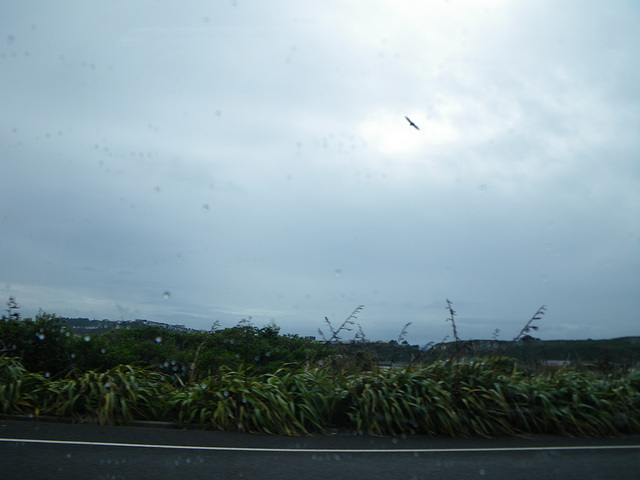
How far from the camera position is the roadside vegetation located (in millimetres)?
7938

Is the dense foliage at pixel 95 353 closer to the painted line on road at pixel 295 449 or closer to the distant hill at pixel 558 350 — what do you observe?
the painted line on road at pixel 295 449

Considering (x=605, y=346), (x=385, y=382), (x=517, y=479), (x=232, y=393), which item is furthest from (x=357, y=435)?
(x=605, y=346)

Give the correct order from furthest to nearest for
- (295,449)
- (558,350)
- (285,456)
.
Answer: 1. (558,350)
2. (295,449)
3. (285,456)

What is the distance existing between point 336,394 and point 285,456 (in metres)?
2.15

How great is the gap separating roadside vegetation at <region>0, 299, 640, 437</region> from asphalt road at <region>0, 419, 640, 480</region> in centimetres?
33

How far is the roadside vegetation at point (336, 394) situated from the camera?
7.94 m

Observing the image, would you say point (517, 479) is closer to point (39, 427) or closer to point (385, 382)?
point (385, 382)

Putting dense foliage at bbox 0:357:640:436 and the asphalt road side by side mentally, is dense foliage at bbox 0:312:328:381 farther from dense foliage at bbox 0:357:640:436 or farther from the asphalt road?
the asphalt road

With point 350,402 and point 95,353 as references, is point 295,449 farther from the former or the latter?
point 95,353

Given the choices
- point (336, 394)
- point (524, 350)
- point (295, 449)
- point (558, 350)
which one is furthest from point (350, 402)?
point (558, 350)

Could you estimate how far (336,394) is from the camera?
845 cm

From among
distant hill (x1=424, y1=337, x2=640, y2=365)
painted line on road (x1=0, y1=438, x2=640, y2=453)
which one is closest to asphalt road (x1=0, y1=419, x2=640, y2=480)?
painted line on road (x1=0, y1=438, x2=640, y2=453)

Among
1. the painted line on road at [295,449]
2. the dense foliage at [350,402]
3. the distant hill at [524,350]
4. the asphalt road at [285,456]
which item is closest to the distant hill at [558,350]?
→ the distant hill at [524,350]

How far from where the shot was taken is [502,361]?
9.34 meters
